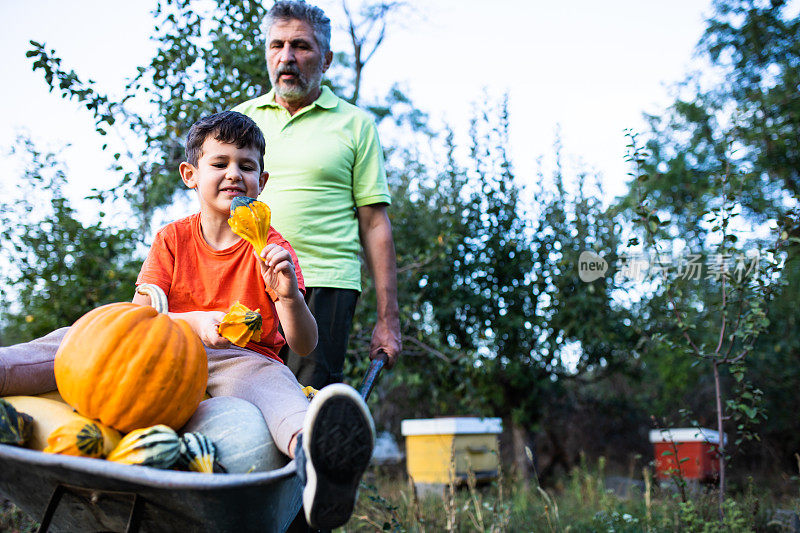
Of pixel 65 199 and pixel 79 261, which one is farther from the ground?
pixel 65 199

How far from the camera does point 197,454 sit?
132cm

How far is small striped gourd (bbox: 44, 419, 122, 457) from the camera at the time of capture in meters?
1.25

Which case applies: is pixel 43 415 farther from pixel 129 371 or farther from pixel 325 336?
pixel 325 336

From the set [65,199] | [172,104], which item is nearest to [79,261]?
[65,199]

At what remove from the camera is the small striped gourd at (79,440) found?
125cm

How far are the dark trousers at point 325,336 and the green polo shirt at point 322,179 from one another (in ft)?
0.17

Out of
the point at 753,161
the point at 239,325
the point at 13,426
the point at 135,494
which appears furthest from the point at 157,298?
the point at 753,161

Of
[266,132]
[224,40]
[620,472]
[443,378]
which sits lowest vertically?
[620,472]

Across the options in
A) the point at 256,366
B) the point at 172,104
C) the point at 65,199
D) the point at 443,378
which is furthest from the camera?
the point at 443,378

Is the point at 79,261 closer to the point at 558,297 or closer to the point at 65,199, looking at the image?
the point at 65,199

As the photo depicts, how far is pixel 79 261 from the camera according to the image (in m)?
4.61

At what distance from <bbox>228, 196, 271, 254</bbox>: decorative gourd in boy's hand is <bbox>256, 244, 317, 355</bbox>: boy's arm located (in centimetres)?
6

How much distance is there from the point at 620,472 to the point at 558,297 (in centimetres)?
348

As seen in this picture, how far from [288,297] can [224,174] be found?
1.67 ft
